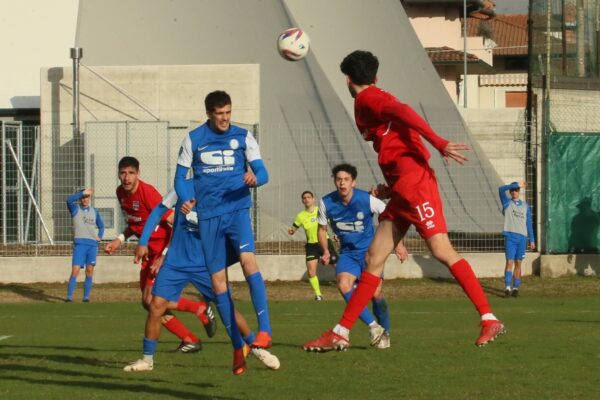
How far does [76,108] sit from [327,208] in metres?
15.0

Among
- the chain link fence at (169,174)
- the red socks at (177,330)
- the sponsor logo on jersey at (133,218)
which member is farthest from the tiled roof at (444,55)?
the red socks at (177,330)

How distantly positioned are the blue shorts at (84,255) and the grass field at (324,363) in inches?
→ 178

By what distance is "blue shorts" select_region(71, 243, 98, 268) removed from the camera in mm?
21938

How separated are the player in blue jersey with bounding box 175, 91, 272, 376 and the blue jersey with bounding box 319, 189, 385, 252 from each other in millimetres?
3417

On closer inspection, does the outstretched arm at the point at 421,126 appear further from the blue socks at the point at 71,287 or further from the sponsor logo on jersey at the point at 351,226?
the blue socks at the point at 71,287

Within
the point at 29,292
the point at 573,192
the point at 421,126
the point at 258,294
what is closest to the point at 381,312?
the point at 258,294

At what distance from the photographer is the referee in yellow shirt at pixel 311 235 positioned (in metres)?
21.4

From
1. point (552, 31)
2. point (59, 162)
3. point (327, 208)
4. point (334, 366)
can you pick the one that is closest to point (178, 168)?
point (334, 366)

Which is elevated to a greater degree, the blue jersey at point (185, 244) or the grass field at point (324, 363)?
the blue jersey at point (185, 244)

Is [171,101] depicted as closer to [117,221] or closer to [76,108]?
Result: [76,108]

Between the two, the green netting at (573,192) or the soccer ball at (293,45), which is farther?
the green netting at (573,192)

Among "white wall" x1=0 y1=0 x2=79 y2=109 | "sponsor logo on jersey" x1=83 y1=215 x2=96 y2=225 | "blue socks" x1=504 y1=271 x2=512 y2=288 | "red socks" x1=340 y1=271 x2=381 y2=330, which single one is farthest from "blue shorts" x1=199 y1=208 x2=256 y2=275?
"white wall" x1=0 y1=0 x2=79 y2=109

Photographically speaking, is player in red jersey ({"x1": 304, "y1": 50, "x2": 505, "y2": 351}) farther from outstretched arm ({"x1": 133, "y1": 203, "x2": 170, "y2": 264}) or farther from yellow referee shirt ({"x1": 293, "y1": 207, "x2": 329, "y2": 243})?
yellow referee shirt ({"x1": 293, "y1": 207, "x2": 329, "y2": 243})

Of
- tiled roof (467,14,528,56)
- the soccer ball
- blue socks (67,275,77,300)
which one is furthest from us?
tiled roof (467,14,528,56)
